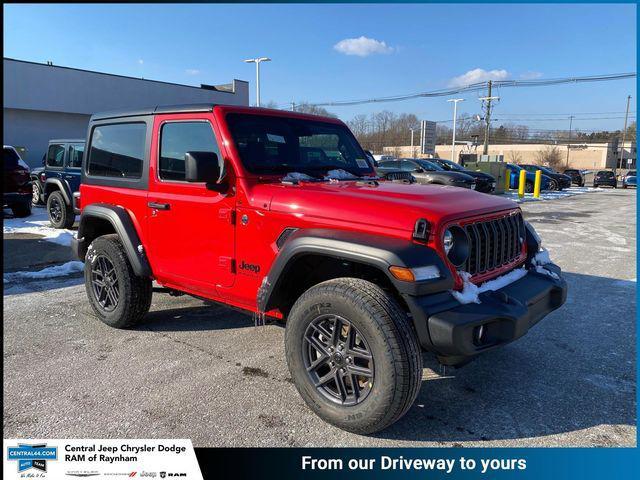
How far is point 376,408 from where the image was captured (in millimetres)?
2703

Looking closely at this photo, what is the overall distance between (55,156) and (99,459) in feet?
32.8

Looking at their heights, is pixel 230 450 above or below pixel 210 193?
below

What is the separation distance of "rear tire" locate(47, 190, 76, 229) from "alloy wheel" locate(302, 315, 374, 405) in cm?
914

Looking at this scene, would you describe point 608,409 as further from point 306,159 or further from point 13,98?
point 13,98

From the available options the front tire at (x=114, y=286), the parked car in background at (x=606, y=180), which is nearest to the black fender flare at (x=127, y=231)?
the front tire at (x=114, y=286)

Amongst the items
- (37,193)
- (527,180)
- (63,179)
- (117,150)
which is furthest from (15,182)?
(527,180)

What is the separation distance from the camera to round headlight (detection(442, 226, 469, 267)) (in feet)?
9.48

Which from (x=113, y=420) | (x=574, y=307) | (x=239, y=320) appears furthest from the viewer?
(x=574, y=307)

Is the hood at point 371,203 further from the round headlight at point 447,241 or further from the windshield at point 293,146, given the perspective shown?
the windshield at point 293,146

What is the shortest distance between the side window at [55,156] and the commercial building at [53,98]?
12859mm

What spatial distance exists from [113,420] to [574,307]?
4733 millimetres

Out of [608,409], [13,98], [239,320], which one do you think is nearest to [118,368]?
[239,320]

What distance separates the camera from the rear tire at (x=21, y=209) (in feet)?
38.4

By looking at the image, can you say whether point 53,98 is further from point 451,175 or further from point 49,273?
point 49,273
